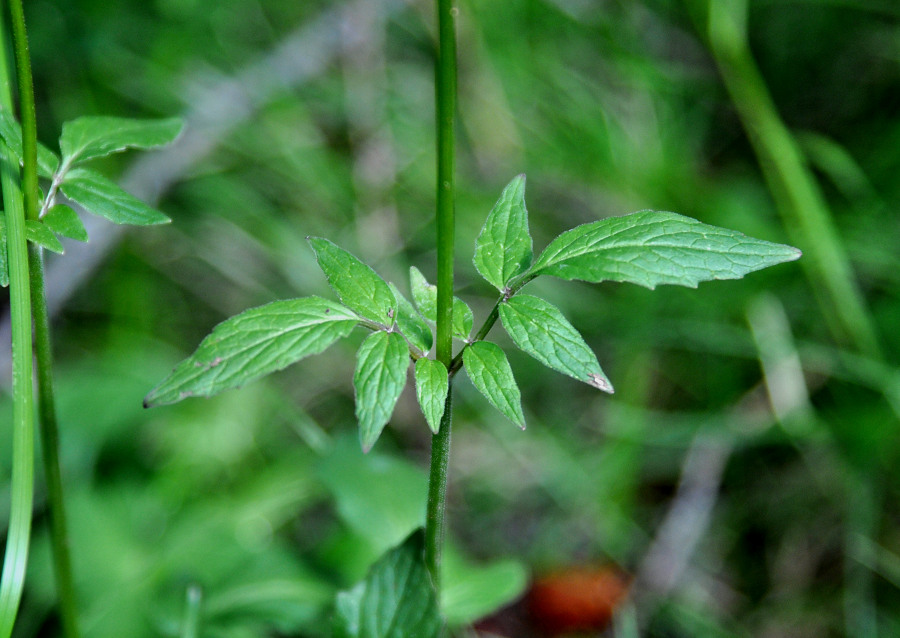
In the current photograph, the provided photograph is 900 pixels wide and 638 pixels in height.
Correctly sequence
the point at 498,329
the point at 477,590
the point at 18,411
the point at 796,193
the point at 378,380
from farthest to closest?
the point at 498,329, the point at 796,193, the point at 477,590, the point at 18,411, the point at 378,380

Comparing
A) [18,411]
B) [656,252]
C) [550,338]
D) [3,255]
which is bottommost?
[18,411]

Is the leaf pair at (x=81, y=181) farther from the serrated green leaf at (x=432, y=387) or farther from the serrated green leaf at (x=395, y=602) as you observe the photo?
the serrated green leaf at (x=395, y=602)

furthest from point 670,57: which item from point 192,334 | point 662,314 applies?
point 192,334

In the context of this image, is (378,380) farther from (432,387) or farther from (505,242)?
(505,242)

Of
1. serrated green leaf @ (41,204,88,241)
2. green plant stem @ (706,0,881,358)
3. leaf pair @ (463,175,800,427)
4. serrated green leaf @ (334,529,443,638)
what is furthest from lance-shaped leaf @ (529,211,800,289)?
green plant stem @ (706,0,881,358)

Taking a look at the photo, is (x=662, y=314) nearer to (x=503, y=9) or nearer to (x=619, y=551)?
(x=619, y=551)

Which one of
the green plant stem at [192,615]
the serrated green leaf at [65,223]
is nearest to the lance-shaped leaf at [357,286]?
the serrated green leaf at [65,223]

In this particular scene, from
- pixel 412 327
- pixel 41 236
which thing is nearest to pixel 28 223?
pixel 41 236

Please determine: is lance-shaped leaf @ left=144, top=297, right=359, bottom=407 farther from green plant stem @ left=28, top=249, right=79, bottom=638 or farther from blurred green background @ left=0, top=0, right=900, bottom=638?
blurred green background @ left=0, top=0, right=900, bottom=638
